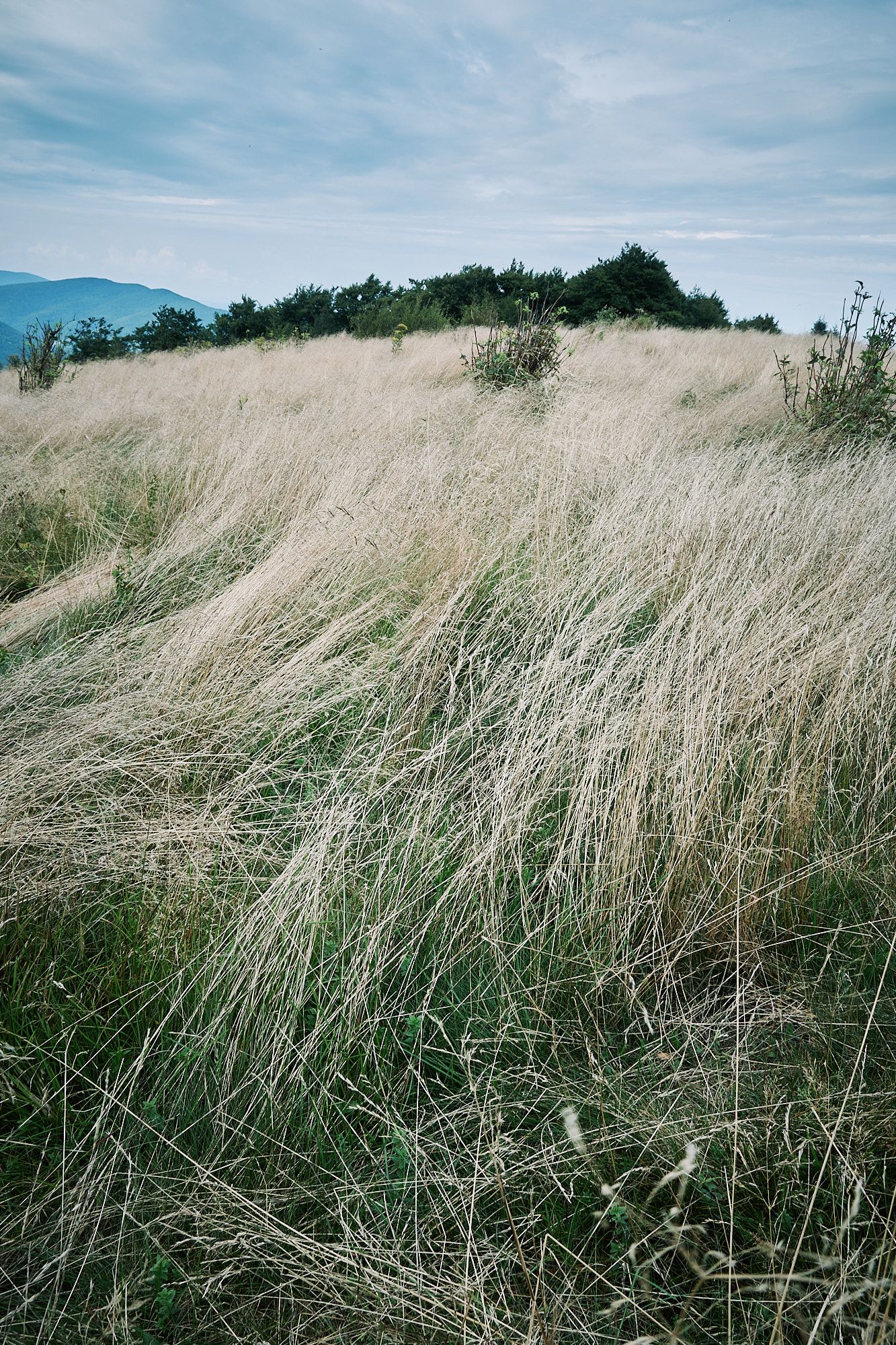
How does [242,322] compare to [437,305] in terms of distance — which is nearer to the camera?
[437,305]

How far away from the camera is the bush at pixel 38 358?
903 centimetres

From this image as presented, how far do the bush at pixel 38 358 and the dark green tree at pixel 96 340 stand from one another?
8835 millimetres

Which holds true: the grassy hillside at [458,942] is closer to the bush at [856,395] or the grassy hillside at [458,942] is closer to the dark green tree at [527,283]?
the bush at [856,395]

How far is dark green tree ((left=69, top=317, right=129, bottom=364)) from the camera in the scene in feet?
57.1

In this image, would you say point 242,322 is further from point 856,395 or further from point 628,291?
point 856,395

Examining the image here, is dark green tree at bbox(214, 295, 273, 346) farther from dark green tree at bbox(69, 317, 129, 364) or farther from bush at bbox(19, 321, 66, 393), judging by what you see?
bush at bbox(19, 321, 66, 393)

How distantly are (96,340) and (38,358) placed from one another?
33.4 feet

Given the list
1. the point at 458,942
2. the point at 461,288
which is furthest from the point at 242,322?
the point at 458,942

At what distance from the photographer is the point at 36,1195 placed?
1.16 m

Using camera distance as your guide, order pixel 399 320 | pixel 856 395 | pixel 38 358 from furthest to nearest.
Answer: pixel 399 320, pixel 38 358, pixel 856 395

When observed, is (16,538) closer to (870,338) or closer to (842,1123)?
(842,1123)

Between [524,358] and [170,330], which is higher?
[170,330]

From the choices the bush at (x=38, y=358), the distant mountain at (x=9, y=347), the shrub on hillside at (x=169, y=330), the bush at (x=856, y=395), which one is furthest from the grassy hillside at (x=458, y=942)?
the shrub on hillside at (x=169, y=330)

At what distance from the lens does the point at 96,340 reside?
58.0 feet
